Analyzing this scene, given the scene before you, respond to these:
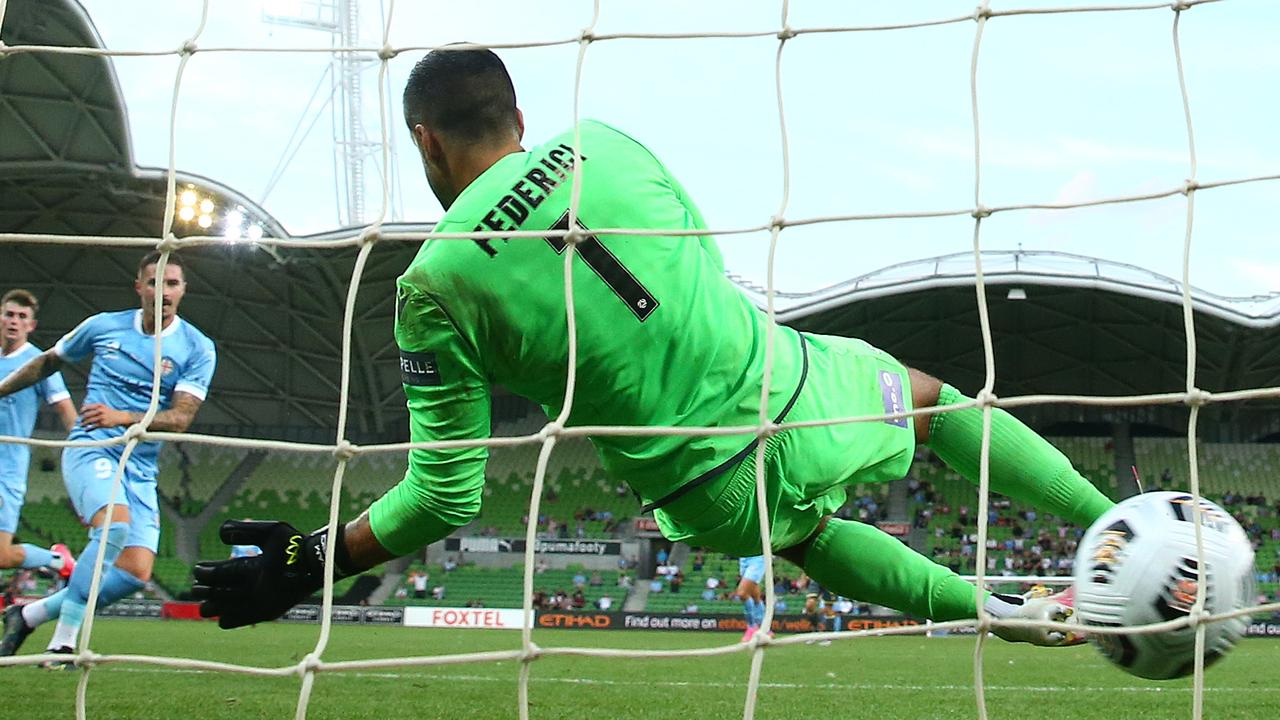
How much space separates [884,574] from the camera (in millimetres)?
3242

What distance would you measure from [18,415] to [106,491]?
122 cm

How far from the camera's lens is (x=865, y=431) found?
3.02 m

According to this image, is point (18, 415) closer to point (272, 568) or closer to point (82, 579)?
point (82, 579)

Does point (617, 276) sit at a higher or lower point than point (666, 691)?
higher

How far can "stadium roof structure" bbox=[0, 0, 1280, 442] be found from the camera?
2219 centimetres

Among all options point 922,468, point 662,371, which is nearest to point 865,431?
point 662,371

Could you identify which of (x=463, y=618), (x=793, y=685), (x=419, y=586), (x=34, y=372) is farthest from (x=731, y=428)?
(x=419, y=586)

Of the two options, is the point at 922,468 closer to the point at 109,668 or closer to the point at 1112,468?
the point at 1112,468

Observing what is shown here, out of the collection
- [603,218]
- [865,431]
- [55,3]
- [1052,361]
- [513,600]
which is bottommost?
[513,600]

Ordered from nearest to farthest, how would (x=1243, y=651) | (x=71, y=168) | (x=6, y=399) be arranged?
(x=6, y=399)
(x=1243, y=651)
(x=71, y=168)

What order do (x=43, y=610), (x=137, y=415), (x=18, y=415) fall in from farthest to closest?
1. (x=18, y=415)
2. (x=43, y=610)
3. (x=137, y=415)

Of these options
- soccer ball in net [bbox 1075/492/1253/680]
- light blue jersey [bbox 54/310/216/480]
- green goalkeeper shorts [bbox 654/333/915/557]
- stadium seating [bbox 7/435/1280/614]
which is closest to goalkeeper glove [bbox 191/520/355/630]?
green goalkeeper shorts [bbox 654/333/915/557]

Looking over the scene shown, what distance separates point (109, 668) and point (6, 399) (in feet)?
6.00

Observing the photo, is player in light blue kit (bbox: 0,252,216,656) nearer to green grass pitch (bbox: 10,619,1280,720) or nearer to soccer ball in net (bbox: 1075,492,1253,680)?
green grass pitch (bbox: 10,619,1280,720)
